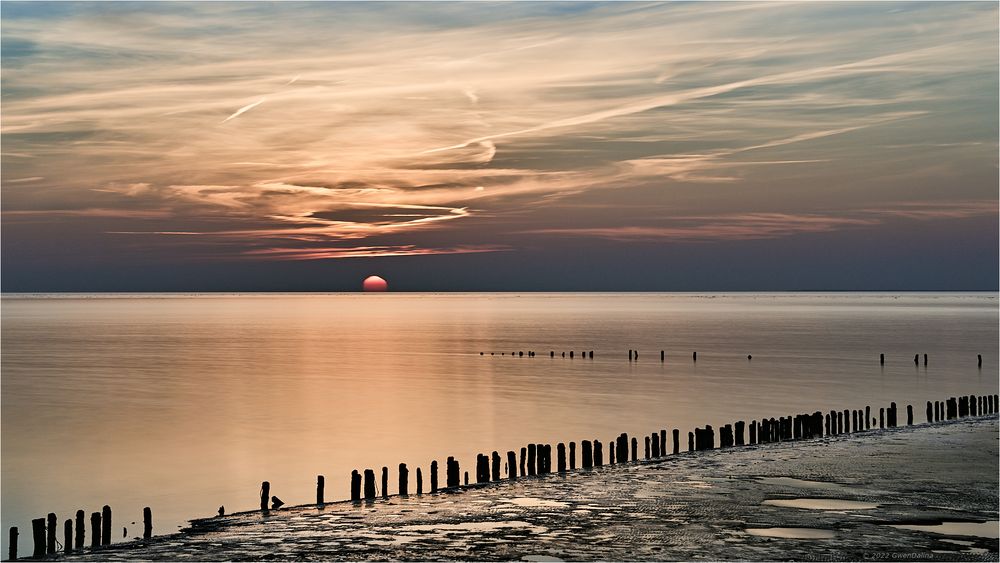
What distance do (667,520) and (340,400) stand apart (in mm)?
37739

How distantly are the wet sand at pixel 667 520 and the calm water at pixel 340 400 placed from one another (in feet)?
23.2

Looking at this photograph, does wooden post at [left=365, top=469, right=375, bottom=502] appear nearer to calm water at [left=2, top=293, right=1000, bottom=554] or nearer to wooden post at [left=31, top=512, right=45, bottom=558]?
calm water at [left=2, top=293, right=1000, bottom=554]

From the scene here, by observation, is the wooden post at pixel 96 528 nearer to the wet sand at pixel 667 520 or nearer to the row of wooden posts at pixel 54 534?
the row of wooden posts at pixel 54 534

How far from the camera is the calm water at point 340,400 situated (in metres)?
33.7

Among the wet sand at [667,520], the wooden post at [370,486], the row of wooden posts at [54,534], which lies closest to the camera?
the wet sand at [667,520]

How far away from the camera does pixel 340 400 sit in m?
55.9

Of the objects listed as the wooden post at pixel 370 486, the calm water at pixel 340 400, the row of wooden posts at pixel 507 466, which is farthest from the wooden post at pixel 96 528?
the wooden post at pixel 370 486

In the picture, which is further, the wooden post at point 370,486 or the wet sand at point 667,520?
the wooden post at point 370,486

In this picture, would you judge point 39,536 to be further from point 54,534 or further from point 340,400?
point 340,400

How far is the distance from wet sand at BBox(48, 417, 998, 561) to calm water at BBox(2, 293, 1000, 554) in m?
7.07

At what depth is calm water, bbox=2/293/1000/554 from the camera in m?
33.7

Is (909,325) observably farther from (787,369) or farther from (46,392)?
(46,392)

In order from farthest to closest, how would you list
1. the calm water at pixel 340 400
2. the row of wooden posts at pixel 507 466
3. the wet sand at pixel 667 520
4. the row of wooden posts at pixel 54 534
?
the calm water at pixel 340 400 → the row of wooden posts at pixel 507 466 → the row of wooden posts at pixel 54 534 → the wet sand at pixel 667 520

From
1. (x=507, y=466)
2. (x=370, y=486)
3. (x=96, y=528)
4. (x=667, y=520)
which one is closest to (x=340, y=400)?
(x=507, y=466)
